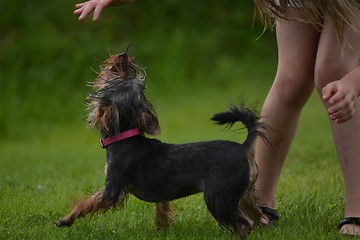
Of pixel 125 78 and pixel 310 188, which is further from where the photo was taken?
pixel 310 188

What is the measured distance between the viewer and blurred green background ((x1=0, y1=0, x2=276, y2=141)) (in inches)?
512

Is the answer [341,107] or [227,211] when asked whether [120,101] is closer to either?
[227,211]

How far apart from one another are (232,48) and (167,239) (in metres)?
10.2

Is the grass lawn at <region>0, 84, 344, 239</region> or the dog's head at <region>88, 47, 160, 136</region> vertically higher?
the dog's head at <region>88, 47, 160, 136</region>

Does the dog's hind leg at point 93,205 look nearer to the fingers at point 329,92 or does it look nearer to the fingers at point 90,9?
the fingers at point 90,9

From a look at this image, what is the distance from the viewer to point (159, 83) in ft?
45.4

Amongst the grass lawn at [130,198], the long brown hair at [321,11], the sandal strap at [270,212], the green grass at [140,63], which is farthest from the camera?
the green grass at [140,63]

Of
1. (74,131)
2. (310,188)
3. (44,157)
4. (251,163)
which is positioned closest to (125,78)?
(251,163)

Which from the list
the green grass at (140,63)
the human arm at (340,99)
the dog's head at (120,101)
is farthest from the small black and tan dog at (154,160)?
the green grass at (140,63)

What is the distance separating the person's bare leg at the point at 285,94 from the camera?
504 centimetres

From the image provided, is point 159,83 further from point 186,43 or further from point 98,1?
point 98,1

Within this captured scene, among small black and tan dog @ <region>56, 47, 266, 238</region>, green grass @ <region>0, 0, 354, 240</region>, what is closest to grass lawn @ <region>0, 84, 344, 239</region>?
green grass @ <region>0, 0, 354, 240</region>

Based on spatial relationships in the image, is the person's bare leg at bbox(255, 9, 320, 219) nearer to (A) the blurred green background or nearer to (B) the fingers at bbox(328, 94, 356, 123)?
(B) the fingers at bbox(328, 94, 356, 123)

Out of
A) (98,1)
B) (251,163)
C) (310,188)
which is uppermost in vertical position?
(98,1)
